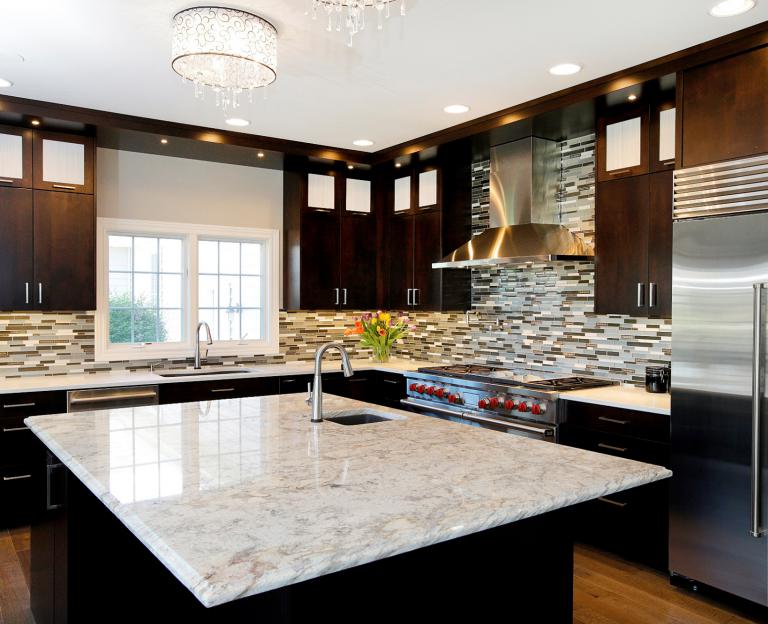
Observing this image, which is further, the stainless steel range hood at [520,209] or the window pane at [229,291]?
the window pane at [229,291]

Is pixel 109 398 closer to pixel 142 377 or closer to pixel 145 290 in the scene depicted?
pixel 142 377

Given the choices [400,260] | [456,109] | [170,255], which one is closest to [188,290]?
[170,255]

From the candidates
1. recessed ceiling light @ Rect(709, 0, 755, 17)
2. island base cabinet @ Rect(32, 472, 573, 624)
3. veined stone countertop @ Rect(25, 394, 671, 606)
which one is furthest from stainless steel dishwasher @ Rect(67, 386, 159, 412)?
recessed ceiling light @ Rect(709, 0, 755, 17)

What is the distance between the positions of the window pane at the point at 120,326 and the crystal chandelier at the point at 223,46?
259 cm

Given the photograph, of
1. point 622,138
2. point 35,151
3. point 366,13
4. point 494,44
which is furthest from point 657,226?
point 35,151

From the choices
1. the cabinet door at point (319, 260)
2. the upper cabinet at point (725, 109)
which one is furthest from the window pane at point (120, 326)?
the upper cabinet at point (725, 109)

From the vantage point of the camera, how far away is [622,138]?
395 cm

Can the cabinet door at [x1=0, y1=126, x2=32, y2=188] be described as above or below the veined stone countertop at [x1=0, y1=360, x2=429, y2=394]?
above

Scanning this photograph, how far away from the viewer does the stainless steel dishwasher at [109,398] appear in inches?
168

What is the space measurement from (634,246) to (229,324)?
3.37 m

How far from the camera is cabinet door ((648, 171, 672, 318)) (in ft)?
12.1

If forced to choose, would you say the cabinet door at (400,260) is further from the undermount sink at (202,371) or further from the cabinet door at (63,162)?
the cabinet door at (63,162)

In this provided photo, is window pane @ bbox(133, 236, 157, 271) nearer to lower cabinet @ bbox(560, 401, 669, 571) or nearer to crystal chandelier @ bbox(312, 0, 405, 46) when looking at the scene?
crystal chandelier @ bbox(312, 0, 405, 46)

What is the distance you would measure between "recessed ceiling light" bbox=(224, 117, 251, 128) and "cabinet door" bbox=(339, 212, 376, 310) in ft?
4.49
